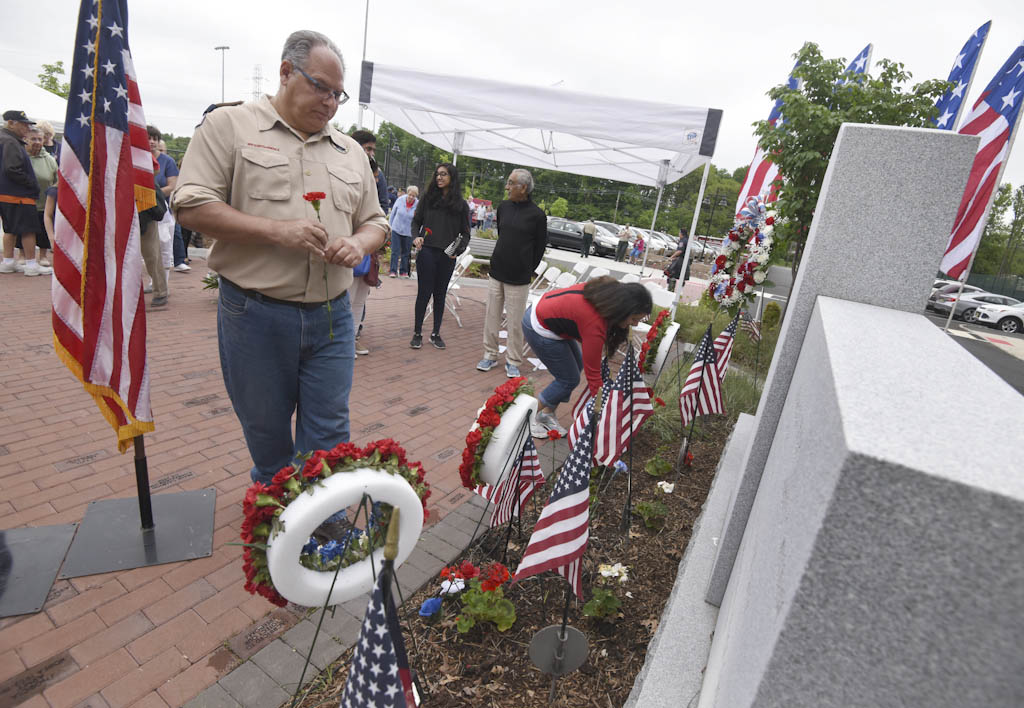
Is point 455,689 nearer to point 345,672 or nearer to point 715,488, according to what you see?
point 345,672

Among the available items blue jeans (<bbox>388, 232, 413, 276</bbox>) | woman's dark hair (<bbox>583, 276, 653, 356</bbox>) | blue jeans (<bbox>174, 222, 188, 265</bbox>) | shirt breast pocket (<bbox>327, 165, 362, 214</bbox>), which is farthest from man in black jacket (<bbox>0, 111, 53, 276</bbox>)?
woman's dark hair (<bbox>583, 276, 653, 356</bbox>)

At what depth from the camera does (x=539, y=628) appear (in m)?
2.22

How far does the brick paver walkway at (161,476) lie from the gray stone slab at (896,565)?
78.7 inches

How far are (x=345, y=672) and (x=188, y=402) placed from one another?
2.85 m

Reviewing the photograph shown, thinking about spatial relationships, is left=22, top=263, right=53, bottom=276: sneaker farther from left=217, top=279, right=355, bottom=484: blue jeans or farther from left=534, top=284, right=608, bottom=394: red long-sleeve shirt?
left=534, top=284, right=608, bottom=394: red long-sleeve shirt

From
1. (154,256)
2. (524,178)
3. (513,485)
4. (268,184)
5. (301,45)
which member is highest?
(301,45)

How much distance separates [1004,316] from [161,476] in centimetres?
2816

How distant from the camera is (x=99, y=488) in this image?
2.86 meters

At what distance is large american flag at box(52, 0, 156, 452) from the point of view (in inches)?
77.9

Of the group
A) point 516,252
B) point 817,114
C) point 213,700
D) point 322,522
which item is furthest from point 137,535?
point 817,114

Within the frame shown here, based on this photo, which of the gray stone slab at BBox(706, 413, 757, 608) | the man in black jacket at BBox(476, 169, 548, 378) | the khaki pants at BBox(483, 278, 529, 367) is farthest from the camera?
the khaki pants at BBox(483, 278, 529, 367)

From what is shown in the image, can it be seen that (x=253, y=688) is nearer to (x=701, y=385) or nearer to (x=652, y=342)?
(x=701, y=385)

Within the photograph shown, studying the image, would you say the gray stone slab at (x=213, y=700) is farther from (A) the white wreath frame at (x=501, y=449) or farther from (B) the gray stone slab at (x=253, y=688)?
(A) the white wreath frame at (x=501, y=449)

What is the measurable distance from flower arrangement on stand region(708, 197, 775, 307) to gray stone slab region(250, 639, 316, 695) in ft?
14.9
